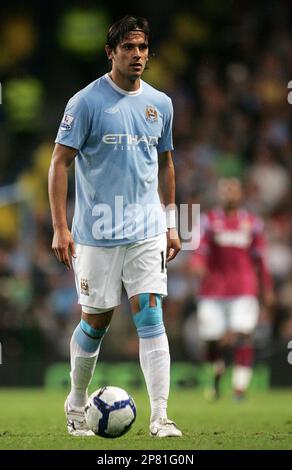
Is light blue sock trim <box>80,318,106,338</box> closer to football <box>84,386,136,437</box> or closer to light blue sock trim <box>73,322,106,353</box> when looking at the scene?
light blue sock trim <box>73,322,106,353</box>

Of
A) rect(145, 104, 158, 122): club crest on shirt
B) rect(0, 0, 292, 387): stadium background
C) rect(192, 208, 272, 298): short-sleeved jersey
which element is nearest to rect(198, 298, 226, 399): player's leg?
rect(192, 208, 272, 298): short-sleeved jersey

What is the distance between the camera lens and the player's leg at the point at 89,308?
6613mm

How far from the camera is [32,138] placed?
1576 cm

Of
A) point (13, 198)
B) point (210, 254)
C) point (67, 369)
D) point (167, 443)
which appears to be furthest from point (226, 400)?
point (167, 443)

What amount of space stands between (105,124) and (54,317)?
728 centimetres

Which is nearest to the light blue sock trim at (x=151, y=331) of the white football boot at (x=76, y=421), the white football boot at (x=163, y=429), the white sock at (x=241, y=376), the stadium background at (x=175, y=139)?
the white football boot at (x=163, y=429)

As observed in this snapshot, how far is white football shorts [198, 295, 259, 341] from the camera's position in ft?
37.9

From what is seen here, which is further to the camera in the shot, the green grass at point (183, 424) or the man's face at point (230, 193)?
the man's face at point (230, 193)

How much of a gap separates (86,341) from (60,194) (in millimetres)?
871

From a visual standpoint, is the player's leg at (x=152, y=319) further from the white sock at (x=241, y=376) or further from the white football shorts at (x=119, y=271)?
the white sock at (x=241, y=376)

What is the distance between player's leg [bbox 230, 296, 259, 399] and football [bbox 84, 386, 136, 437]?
4881mm

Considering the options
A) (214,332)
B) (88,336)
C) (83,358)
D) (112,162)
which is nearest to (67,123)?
(112,162)

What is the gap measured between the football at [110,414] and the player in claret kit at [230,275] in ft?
16.3

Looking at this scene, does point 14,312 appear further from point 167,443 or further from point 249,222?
point 167,443
